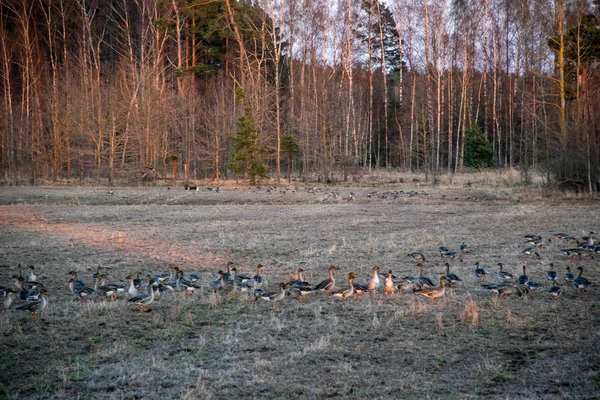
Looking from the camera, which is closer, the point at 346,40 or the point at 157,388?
the point at 157,388

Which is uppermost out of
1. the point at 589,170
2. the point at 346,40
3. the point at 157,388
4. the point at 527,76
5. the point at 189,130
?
the point at 346,40

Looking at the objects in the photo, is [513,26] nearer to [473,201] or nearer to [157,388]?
[473,201]

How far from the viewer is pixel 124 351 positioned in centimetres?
624

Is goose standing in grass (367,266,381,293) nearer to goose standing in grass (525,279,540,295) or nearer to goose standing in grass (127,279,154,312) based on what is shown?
goose standing in grass (525,279,540,295)

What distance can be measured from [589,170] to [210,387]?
78.6 ft

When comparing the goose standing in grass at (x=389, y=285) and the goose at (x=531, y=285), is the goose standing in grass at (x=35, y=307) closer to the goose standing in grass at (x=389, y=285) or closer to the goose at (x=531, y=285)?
the goose standing in grass at (x=389, y=285)

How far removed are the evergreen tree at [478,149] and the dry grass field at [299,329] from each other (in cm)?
2866

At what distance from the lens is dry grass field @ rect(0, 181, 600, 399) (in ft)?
17.2

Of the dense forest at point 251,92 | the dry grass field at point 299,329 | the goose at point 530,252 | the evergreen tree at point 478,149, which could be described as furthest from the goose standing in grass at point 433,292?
the evergreen tree at point 478,149

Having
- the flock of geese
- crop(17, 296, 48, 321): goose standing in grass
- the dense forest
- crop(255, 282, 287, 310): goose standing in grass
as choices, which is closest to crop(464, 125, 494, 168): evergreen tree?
the dense forest

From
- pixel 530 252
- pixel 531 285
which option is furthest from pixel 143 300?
pixel 530 252

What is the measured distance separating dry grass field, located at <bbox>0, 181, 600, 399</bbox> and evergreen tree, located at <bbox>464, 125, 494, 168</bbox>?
28.7 m

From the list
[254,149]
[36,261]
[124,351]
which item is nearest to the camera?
[124,351]

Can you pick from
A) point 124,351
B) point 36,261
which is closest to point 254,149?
point 36,261
